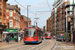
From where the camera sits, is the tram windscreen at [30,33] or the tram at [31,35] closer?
the tram at [31,35]

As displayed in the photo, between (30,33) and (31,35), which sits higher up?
(30,33)

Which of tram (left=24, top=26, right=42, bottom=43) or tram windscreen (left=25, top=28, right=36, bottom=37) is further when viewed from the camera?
tram windscreen (left=25, top=28, right=36, bottom=37)

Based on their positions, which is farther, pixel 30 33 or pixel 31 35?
pixel 30 33

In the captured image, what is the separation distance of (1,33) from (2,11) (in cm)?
673

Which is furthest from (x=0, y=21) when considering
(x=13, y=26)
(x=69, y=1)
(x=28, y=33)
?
(x=69, y=1)

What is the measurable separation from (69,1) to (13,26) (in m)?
31.7

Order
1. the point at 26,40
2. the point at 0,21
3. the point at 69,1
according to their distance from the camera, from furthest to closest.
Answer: the point at 69,1
the point at 0,21
the point at 26,40

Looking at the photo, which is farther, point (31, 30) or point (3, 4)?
point (3, 4)

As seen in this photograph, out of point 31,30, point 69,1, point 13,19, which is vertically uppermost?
point 69,1

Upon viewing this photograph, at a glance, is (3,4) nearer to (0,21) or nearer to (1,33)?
(0,21)

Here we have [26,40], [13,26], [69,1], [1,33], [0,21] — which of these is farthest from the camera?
[69,1]

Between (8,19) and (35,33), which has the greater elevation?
→ (8,19)

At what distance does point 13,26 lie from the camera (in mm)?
55594

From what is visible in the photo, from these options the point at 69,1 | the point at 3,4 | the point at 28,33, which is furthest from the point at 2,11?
the point at 69,1
